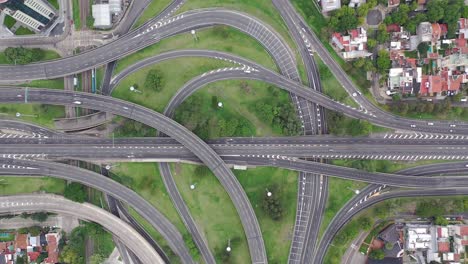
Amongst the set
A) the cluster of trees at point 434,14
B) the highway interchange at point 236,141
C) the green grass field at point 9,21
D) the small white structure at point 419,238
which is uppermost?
the cluster of trees at point 434,14

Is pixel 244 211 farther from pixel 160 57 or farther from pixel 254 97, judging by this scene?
pixel 160 57

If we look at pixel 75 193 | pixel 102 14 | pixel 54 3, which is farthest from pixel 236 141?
pixel 54 3

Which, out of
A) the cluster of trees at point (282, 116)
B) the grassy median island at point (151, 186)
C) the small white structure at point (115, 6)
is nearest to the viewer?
the cluster of trees at point (282, 116)

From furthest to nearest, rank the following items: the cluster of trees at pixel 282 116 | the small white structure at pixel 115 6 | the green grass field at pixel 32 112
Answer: the green grass field at pixel 32 112 → the small white structure at pixel 115 6 → the cluster of trees at pixel 282 116

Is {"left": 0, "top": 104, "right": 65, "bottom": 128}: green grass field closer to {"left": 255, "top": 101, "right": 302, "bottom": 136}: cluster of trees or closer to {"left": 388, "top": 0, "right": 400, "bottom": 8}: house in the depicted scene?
{"left": 255, "top": 101, "right": 302, "bottom": 136}: cluster of trees

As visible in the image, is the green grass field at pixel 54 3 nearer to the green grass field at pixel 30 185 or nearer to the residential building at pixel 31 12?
the residential building at pixel 31 12

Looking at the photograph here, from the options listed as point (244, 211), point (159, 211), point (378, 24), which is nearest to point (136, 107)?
point (159, 211)

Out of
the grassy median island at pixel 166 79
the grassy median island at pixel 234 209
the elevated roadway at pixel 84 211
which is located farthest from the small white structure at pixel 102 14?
the elevated roadway at pixel 84 211
